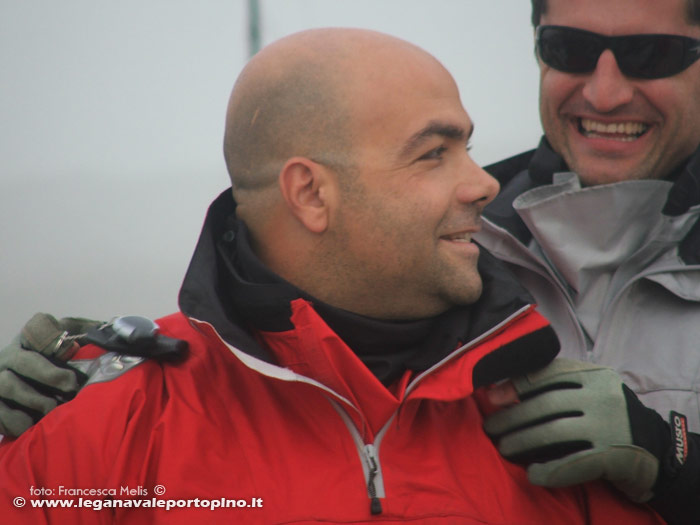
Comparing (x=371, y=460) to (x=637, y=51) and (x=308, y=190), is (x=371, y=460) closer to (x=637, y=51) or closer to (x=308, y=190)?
(x=308, y=190)

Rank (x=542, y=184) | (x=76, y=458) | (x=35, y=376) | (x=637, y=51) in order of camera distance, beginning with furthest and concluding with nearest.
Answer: (x=542, y=184), (x=637, y=51), (x=35, y=376), (x=76, y=458)

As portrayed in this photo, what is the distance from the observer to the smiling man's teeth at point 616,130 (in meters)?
2.05

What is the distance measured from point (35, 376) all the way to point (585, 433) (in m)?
1.04

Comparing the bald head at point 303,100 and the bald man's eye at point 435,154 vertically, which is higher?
the bald head at point 303,100

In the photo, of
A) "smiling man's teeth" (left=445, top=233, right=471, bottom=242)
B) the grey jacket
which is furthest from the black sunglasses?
"smiling man's teeth" (left=445, top=233, right=471, bottom=242)

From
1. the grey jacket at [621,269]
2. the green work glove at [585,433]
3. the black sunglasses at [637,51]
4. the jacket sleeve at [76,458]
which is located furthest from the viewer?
the black sunglasses at [637,51]

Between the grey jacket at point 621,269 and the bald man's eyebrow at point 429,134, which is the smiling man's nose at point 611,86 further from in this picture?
the bald man's eyebrow at point 429,134

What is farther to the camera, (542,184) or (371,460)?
(542,184)

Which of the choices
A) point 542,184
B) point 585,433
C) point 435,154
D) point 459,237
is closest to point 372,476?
point 585,433

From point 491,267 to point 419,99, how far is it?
0.38m

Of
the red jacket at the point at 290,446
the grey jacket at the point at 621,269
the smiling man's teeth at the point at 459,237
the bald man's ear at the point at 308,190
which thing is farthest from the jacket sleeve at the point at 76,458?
the grey jacket at the point at 621,269

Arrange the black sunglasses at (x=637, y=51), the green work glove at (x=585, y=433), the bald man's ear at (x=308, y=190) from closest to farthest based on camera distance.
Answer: the green work glove at (x=585, y=433)
the bald man's ear at (x=308, y=190)
the black sunglasses at (x=637, y=51)

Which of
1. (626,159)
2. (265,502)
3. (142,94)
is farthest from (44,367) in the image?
(626,159)

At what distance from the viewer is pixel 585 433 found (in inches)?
62.7
